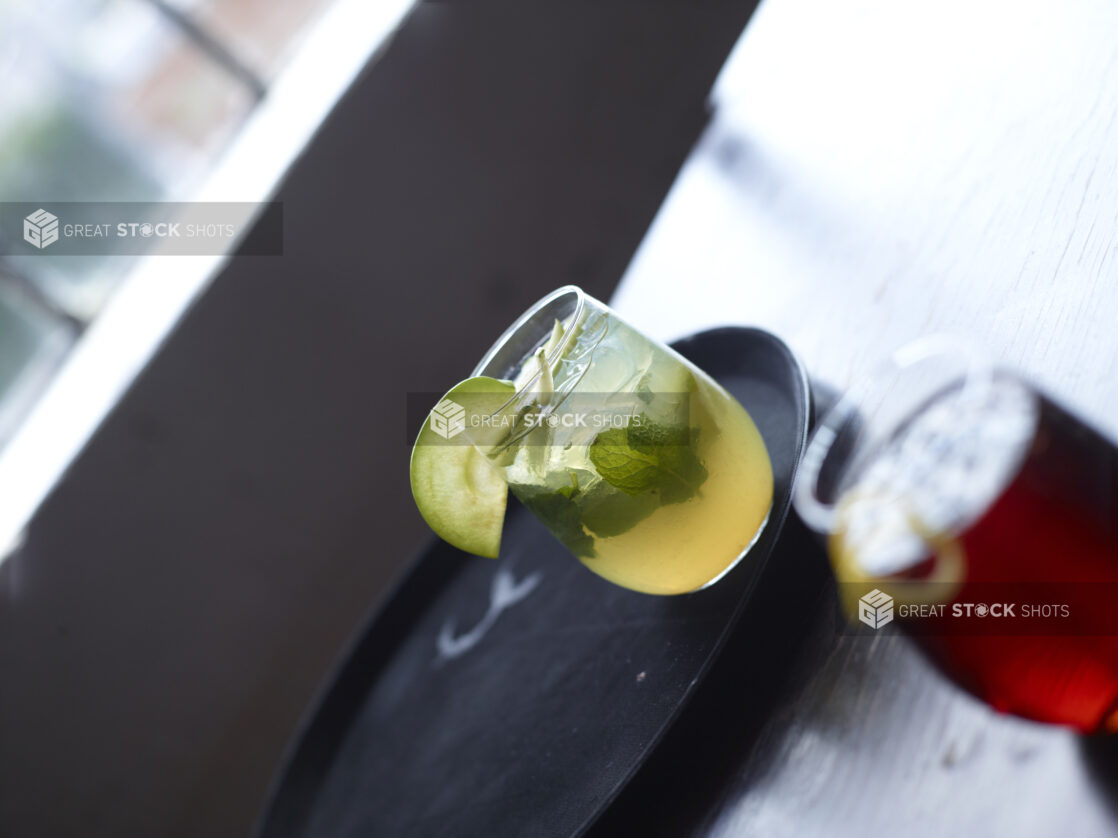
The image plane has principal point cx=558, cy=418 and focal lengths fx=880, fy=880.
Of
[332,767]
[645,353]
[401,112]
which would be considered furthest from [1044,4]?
[401,112]

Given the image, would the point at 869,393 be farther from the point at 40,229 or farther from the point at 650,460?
the point at 40,229

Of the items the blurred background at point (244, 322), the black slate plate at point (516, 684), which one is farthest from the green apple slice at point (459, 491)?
the blurred background at point (244, 322)

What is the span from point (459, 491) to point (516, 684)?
163mm

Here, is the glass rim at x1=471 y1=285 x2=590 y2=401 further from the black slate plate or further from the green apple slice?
the black slate plate

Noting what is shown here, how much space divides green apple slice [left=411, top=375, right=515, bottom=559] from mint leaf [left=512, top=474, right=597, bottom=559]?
0.08 ft

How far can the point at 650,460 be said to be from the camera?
45 centimetres

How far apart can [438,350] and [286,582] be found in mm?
518

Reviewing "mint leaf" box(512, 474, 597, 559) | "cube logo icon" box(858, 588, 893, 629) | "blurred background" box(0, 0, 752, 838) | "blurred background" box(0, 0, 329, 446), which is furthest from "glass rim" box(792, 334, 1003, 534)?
"blurred background" box(0, 0, 329, 446)

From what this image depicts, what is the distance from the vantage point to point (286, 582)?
1.60 meters

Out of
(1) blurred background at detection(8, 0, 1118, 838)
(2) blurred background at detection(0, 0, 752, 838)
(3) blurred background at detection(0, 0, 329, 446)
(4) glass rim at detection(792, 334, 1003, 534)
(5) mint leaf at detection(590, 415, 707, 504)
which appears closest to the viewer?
(4) glass rim at detection(792, 334, 1003, 534)

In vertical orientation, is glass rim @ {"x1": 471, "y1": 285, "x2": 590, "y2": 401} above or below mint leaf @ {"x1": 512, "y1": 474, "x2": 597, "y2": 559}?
above

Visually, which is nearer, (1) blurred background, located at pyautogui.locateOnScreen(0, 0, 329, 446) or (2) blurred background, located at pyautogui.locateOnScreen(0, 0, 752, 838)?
(2) blurred background, located at pyautogui.locateOnScreen(0, 0, 752, 838)

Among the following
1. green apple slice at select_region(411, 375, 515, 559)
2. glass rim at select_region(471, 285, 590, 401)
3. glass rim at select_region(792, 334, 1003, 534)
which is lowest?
green apple slice at select_region(411, 375, 515, 559)

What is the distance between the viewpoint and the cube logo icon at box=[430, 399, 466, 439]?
47 cm
